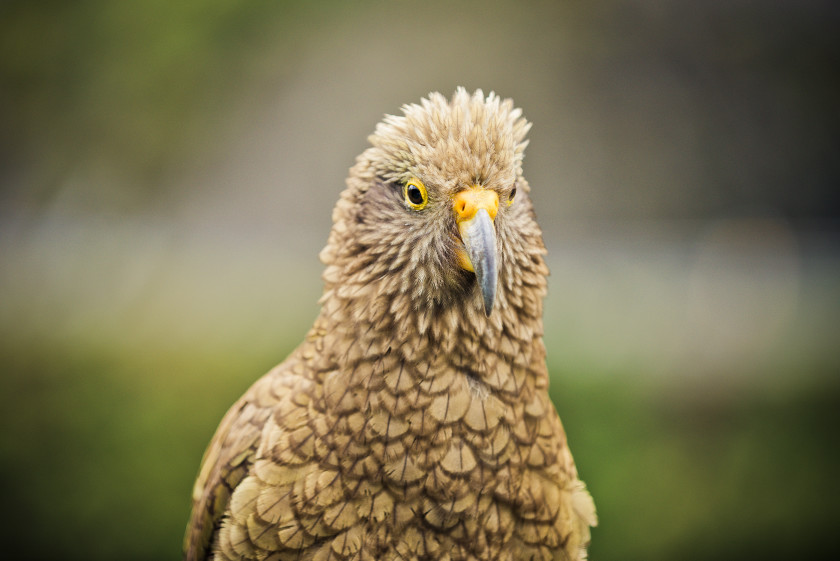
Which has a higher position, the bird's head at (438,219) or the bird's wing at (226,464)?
the bird's head at (438,219)

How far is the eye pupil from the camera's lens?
913mm

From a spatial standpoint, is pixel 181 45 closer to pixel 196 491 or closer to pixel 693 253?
pixel 196 491

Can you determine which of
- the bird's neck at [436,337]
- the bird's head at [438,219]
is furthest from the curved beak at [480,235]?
the bird's neck at [436,337]

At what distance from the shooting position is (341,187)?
7.89 ft

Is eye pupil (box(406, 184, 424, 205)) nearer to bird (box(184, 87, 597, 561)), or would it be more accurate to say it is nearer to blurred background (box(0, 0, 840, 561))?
bird (box(184, 87, 597, 561))

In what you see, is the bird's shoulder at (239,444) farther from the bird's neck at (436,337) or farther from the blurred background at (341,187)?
the blurred background at (341,187)

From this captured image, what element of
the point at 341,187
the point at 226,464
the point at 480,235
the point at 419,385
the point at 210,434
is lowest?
the point at 210,434

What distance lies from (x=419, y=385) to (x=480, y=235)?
0.28m

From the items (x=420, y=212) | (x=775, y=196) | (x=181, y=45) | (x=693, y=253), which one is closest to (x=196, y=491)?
(x=420, y=212)

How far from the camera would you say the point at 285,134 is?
2.38 m

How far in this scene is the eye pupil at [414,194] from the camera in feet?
3.00

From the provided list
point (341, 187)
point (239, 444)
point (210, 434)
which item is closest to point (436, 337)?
point (239, 444)

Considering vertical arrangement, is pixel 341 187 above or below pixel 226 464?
above

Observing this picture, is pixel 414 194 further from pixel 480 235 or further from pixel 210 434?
pixel 210 434
